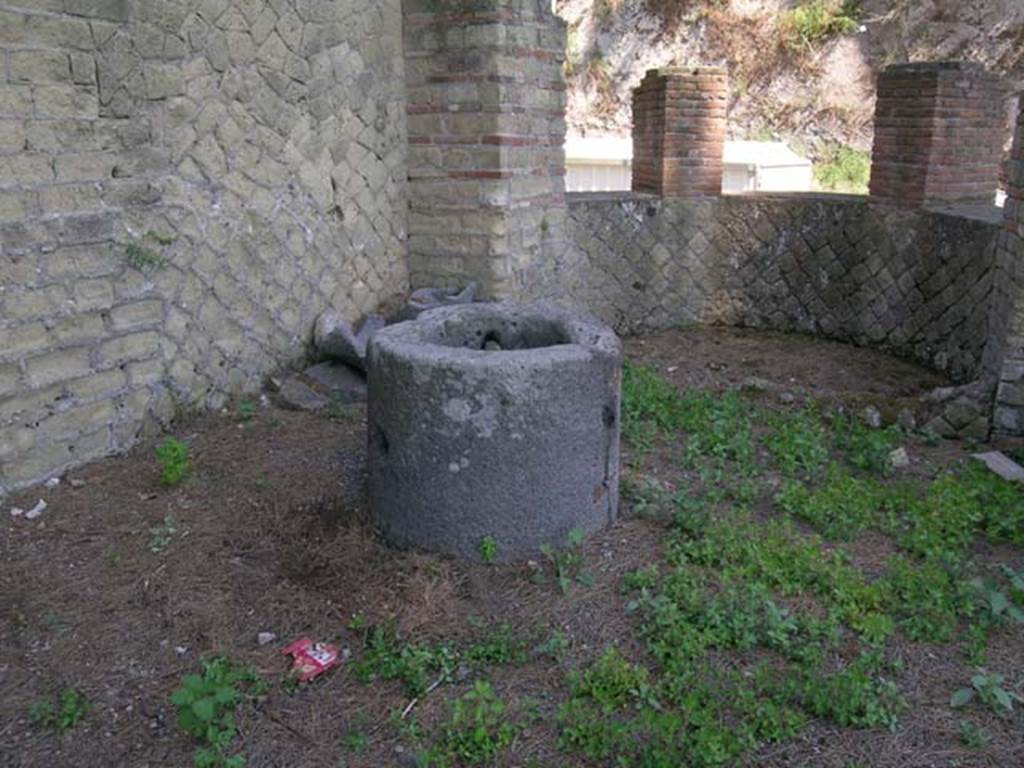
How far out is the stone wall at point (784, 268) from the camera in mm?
7188

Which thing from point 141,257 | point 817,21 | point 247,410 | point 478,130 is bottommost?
point 247,410

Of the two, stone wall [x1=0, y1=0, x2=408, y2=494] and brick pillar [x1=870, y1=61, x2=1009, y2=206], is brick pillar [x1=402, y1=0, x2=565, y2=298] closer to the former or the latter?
stone wall [x1=0, y1=0, x2=408, y2=494]

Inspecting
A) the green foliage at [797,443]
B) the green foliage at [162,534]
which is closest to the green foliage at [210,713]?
the green foliage at [162,534]

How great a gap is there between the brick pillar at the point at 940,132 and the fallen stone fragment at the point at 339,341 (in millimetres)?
4863

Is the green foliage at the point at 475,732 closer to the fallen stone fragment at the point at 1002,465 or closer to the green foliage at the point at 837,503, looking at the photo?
the green foliage at the point at 837,503

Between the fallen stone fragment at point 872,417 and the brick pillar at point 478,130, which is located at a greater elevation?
the brick pillar at point 478,130

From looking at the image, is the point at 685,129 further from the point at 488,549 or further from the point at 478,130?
the point at 488,549

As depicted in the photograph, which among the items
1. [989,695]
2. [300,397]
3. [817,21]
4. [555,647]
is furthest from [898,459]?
[817,21]

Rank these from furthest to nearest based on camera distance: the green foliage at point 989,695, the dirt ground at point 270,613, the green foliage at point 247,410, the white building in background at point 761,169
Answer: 1. the white building in background at point 761,169
2. the green foliage at point 247,410
3. the green foliage at point 989,695
4. the dirt ground at point 270,613

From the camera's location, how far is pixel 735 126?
1545 cm

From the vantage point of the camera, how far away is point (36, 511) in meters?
3.69

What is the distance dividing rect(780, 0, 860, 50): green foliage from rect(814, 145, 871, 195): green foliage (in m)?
1.82

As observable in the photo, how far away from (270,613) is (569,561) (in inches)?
42.4

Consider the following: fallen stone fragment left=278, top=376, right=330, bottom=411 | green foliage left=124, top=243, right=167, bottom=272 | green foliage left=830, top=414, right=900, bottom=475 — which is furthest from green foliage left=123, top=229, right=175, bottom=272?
green foliage left=830, top=414, right=900, bottom=475
